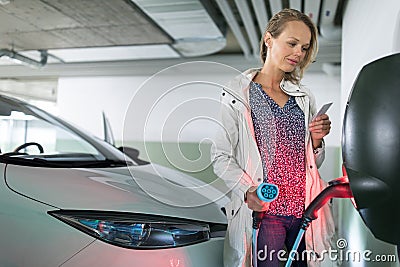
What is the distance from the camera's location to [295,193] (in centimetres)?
110

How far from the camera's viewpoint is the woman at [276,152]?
3.53 ft

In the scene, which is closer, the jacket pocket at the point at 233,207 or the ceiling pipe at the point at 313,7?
the jacket pocket at the point at 233,207

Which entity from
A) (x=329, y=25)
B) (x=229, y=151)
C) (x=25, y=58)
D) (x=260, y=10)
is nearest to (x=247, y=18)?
(x=260, y=10)

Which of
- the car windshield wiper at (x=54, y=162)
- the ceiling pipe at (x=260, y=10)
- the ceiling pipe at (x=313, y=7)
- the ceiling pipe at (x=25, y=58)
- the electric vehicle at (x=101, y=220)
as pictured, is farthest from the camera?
the ceiling pipe at (x=25, y=58)

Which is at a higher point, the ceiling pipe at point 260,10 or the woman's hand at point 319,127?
the ceiling pipe at point 260,10

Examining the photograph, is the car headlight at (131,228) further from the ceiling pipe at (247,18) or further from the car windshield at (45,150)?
the ceiling pipe at (247,18)

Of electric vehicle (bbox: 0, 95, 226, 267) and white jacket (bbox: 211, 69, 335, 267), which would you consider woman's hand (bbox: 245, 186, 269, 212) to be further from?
electric vehicle (bbox: 0, 95, 226, 267)

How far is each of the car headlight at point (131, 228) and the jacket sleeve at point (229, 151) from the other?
0.90ft

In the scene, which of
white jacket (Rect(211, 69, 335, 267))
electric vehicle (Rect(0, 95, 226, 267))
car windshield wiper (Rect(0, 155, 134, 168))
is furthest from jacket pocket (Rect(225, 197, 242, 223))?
car windshield wiper (Rect(0, 155, 134, 168))

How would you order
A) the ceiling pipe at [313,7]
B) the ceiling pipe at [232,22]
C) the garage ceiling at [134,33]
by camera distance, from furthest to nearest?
the garage ceiling at [134,33], the ceiling pipe at [232,22], the ceiling pipe at [313,7]

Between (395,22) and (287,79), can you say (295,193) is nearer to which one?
(287,79)

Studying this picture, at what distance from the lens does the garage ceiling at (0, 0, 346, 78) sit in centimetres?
350

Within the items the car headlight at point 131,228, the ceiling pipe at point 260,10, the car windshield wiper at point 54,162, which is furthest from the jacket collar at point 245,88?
the ceiling pipe at point 260,10

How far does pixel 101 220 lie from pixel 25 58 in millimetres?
4428
